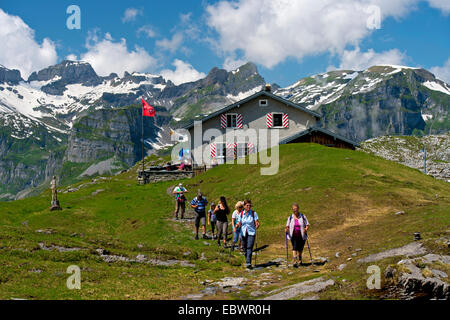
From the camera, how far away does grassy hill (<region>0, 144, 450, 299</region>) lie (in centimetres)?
1299

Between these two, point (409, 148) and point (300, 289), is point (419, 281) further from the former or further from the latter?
point (409, 148)

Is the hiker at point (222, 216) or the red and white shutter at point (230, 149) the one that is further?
the red and white shutter at point (230, 149)

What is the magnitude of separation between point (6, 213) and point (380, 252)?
3061 centimetres

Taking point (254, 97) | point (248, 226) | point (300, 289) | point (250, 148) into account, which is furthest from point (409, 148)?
point (300, 289)

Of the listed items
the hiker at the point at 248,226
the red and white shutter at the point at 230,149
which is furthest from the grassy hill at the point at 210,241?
the red and white shutter at the point at 230,149

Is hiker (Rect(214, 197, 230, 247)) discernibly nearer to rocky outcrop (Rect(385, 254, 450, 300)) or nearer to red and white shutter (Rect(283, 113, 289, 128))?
rocky outcrop (Rect(385, 254, 450, 300))

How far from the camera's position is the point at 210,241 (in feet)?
76.7

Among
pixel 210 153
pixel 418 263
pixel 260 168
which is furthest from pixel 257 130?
pixel 418 263

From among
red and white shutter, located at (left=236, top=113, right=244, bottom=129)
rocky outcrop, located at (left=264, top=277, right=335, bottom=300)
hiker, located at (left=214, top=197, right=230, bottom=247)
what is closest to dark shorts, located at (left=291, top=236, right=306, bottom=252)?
rocky outcrop, located at (left=264, top=277, right=335, bottom=300)

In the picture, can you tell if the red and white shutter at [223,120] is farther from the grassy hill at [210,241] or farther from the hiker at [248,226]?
the hiker at [248,226]

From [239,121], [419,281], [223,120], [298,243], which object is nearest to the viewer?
[419,281]

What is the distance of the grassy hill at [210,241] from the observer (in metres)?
13.0

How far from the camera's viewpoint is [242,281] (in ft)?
46.5
